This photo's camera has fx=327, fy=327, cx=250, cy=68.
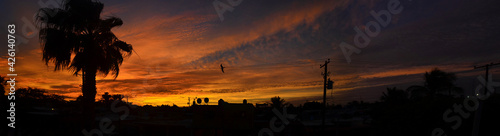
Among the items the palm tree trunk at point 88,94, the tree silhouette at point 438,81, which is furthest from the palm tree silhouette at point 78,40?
the tree silhouette at point 438,81

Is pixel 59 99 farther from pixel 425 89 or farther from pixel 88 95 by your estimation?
pixel 425 89

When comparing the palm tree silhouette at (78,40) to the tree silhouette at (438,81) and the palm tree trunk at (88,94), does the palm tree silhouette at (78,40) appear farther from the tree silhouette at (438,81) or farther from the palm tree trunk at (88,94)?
the tree silhouette at (438,81)

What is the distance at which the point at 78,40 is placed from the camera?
1545 centimetres

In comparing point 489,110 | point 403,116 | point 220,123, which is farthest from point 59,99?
point 489,110

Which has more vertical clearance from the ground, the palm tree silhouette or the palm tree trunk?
the palm tree silhouette

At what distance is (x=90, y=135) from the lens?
1627cm

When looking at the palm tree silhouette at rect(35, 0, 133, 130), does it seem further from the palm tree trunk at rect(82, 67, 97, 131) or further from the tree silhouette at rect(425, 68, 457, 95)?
the tree silhouette at rect(425, 68, 457, 95)

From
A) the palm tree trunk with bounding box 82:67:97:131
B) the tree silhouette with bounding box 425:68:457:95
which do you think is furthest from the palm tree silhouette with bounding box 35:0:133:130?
the tree silhouette with bounding box 425:68:457:95

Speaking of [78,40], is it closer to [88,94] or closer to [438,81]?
[88,94]

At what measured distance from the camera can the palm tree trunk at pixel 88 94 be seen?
1516cm

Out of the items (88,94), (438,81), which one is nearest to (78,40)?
(88,94)

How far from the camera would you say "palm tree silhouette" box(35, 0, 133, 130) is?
49.4 feet

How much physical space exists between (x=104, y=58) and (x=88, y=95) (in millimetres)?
1918

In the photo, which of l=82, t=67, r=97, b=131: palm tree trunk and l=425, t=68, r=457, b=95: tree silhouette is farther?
l=425, t=68, r=457, b=95: tree silhouette
